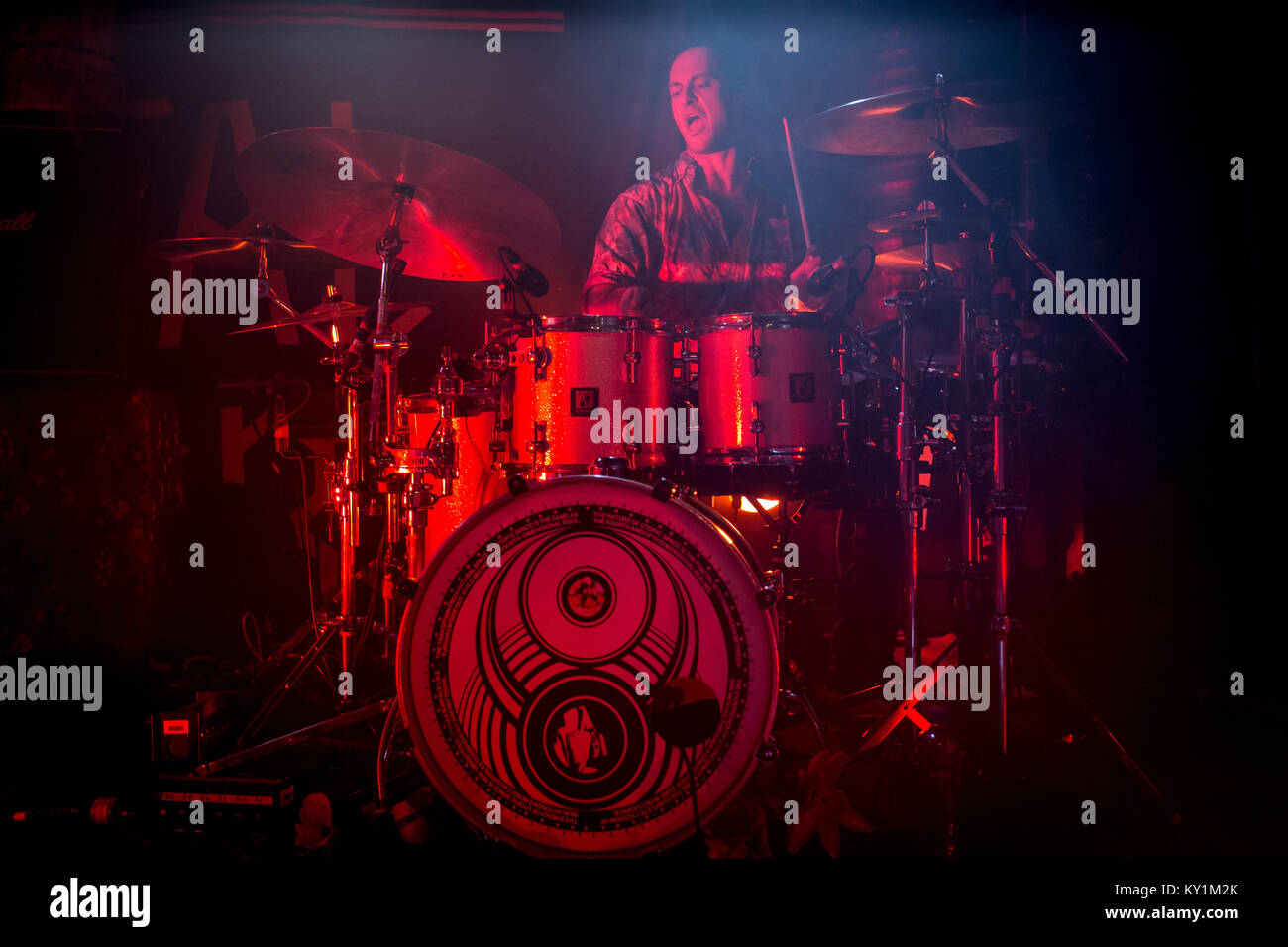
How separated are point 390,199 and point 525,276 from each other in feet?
1.95

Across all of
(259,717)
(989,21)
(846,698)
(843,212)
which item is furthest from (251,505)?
(989,21)

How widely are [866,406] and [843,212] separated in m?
1.81

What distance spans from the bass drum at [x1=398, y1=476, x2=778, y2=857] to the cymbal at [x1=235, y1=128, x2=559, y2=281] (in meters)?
1.25

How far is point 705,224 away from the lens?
432 centimetres

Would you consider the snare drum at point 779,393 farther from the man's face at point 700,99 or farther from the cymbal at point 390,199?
the man's face at point 700,99

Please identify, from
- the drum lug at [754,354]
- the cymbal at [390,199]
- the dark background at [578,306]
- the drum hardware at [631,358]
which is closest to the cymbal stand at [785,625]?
the drum lug at [754,354]

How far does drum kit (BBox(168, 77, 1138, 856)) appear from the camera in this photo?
7.20 feet

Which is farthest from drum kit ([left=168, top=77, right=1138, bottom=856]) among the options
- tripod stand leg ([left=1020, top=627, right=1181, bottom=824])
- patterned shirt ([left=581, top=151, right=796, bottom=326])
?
patterned shirt ([left=581, top=151, right=796, bottom=326])

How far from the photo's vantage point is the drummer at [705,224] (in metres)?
4.19

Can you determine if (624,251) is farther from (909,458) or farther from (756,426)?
(909,458)

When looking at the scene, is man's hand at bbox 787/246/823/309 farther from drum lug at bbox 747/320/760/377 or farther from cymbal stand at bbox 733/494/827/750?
cymbal stand at bbox 733/494/827/750

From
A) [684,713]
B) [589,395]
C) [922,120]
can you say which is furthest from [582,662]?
[922,120]

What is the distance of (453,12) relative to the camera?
448 cm
